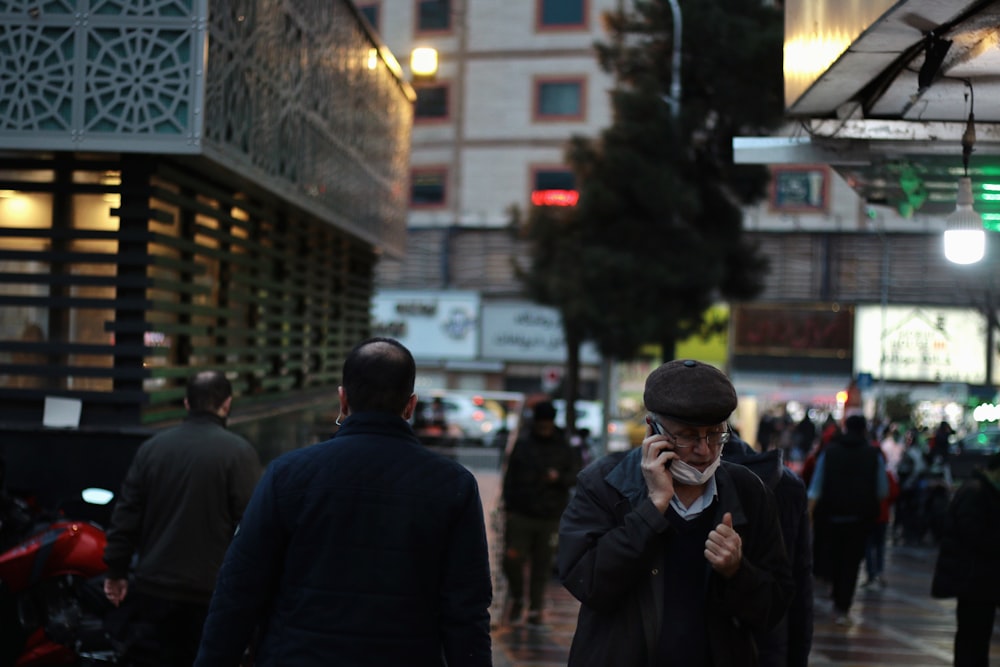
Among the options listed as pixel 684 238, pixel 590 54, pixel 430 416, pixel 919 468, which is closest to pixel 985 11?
pixel 919 468

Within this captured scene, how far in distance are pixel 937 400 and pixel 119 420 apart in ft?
121

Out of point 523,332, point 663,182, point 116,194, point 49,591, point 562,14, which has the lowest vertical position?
point 49,591

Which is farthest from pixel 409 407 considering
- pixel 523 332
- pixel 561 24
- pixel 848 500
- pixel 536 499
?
pixel 561 24

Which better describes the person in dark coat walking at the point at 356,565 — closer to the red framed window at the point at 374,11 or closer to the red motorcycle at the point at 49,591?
the red motorcycle at the point at 49,591

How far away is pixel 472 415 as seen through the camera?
35.8 meters

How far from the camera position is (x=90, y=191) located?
362 inches

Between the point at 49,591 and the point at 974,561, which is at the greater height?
the point at 974,561

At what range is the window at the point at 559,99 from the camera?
42812 mm

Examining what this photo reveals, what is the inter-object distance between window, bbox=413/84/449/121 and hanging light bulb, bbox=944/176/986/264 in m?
37.3

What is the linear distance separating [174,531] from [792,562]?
2.97 m

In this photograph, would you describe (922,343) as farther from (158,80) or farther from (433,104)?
(158,80)

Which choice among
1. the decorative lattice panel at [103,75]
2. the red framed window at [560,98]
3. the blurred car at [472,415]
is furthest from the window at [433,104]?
the decorative lattice panel at [103,75]

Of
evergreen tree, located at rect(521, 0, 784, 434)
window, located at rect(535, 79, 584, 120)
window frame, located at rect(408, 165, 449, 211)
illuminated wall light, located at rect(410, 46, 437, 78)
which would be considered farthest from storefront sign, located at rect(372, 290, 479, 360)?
illuminated wall light, located at rect(410, 46, 437, 78)

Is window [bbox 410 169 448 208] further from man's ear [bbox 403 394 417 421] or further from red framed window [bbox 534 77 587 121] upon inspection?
man's ear [bbox 403 394 417 421]
